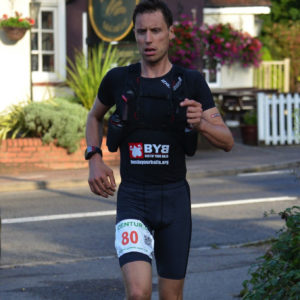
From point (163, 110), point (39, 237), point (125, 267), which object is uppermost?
point (163, 110)

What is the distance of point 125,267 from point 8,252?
14.9ft

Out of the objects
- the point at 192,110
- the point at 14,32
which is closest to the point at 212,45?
the point at 14,32

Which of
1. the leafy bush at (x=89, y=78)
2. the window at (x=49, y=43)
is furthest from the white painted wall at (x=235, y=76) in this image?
the leafy bush at (x=89, y=78)

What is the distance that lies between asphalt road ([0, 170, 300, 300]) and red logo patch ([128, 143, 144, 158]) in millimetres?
2327

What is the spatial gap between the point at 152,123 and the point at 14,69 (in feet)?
48.4

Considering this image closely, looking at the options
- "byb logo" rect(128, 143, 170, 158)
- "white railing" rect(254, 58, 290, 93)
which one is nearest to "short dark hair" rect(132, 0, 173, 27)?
"byb logo" rect(128, 143, 170, 158)

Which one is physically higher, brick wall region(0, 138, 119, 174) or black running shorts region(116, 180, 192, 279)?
black running shorts region(116, 180, 192, 279)

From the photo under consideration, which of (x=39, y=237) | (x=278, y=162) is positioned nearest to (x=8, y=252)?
(x=39, y=237)

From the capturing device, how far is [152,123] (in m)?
4.39

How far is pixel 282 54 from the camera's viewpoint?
105ft

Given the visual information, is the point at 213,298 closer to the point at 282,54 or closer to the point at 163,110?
the point at 163,110

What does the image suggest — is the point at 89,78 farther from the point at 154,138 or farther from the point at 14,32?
the point at 154,138

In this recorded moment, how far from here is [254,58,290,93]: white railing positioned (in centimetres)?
2795

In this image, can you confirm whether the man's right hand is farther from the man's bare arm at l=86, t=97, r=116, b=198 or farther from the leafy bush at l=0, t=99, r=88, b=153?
the leafy bush at l=0, t=99, r=88, b=153
